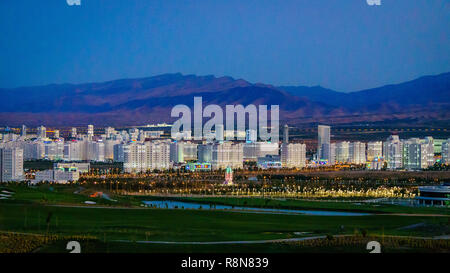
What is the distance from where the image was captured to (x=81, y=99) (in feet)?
313

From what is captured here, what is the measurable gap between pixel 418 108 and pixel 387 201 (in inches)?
2330

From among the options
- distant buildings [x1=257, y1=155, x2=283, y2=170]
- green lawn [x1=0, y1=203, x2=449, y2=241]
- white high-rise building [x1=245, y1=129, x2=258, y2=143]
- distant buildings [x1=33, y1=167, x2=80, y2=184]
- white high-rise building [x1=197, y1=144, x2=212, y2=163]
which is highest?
white high-rise building [x1=245, y1=129, x2=258, y2=143]

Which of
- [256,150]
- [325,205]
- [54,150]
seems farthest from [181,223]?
[256,150]

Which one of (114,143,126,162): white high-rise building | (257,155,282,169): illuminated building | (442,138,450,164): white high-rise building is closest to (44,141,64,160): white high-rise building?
(114,143,126,162): white high-rise building

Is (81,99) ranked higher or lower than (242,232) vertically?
higher

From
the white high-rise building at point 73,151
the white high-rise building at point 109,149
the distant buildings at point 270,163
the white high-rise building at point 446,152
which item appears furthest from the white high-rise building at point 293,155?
the white high-rise building at point 73,151

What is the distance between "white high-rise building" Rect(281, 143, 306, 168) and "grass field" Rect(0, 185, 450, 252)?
31.8m

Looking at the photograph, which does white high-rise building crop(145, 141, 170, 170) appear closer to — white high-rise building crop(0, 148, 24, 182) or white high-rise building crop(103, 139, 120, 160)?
white high-rise building crop(103, 139, 120, 160)

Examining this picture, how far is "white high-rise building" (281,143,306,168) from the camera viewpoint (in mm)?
54781

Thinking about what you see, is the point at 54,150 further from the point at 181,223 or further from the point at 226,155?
the point at 181,223

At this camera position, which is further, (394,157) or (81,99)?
(81,99)

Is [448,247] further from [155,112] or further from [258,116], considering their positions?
[155,112]

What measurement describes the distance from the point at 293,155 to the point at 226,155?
523cm
